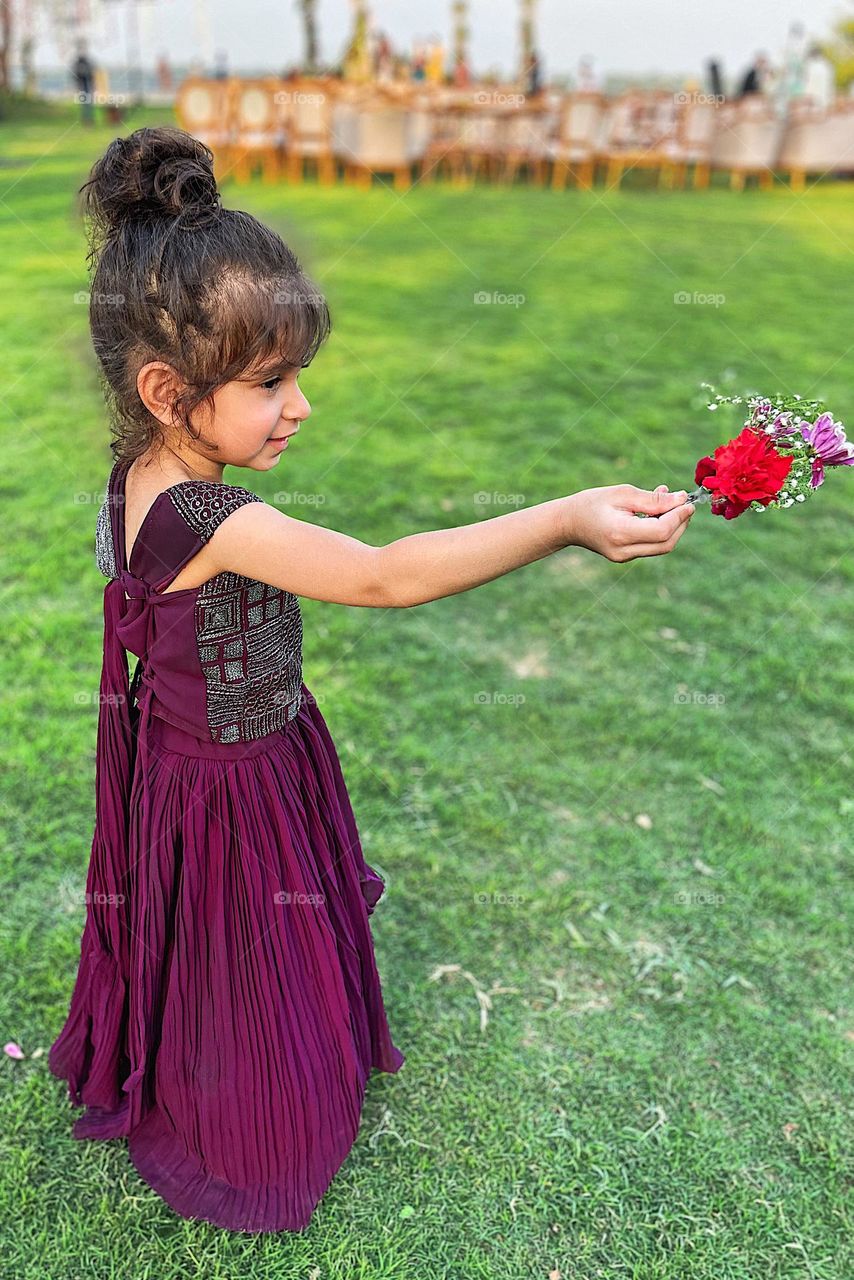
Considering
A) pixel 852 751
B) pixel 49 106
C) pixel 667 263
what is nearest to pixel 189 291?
pixel 852 751

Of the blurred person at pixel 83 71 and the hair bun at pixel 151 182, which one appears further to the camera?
the blurred person at pixel 83 71

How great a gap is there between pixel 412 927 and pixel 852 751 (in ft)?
4.86

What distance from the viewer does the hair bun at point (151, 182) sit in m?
1.27

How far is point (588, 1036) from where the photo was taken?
2160mm

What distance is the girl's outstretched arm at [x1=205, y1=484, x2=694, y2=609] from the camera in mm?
1206

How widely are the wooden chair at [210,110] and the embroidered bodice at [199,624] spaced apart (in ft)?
36.5

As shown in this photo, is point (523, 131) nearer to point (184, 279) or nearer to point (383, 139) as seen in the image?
point (383, 139)

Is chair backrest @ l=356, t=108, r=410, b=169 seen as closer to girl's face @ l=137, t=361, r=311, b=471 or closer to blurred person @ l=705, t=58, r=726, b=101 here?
blurred person @ l=705, t=58, r=726, b=101
